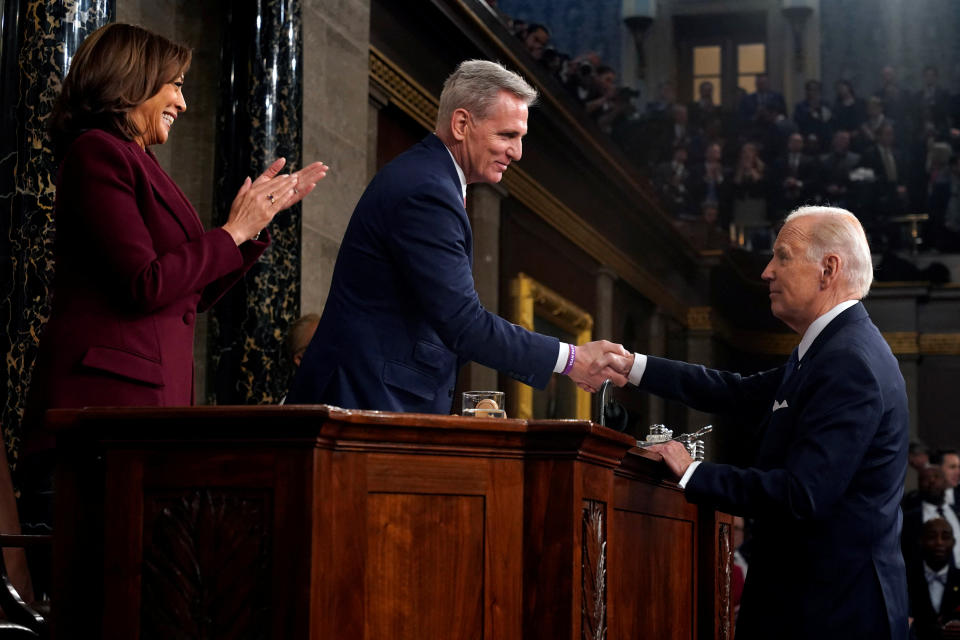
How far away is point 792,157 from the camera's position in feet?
53.6

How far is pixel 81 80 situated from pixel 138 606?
121cm

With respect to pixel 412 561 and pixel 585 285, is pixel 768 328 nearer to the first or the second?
pixel 585 285

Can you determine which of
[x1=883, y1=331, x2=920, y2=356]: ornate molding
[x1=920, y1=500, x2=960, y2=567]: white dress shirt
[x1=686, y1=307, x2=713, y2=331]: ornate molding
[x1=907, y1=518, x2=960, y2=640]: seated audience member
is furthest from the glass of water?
[x1=883, y1=331, x2=920, y2=356]: ornate molding

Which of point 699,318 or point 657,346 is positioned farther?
point 699,318

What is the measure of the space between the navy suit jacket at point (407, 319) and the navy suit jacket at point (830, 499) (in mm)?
529

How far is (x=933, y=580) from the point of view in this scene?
7645 millimetres

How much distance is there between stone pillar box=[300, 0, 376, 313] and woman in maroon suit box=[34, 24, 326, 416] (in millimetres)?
3117

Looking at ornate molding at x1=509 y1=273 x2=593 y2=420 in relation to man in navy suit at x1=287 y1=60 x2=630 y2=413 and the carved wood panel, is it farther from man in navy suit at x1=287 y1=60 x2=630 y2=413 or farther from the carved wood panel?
the carved wood panel

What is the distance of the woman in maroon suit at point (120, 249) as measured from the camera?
2.60m

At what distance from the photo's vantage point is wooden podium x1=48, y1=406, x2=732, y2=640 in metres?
2.04

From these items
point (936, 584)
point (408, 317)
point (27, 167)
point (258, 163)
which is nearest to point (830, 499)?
point (408, 317)

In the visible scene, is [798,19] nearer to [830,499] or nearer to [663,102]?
[663,102]

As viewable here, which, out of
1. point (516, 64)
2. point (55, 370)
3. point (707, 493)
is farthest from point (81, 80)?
point (516, 64)

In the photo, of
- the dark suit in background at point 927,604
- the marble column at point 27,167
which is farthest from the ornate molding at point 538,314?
the marble column at point 27,167
